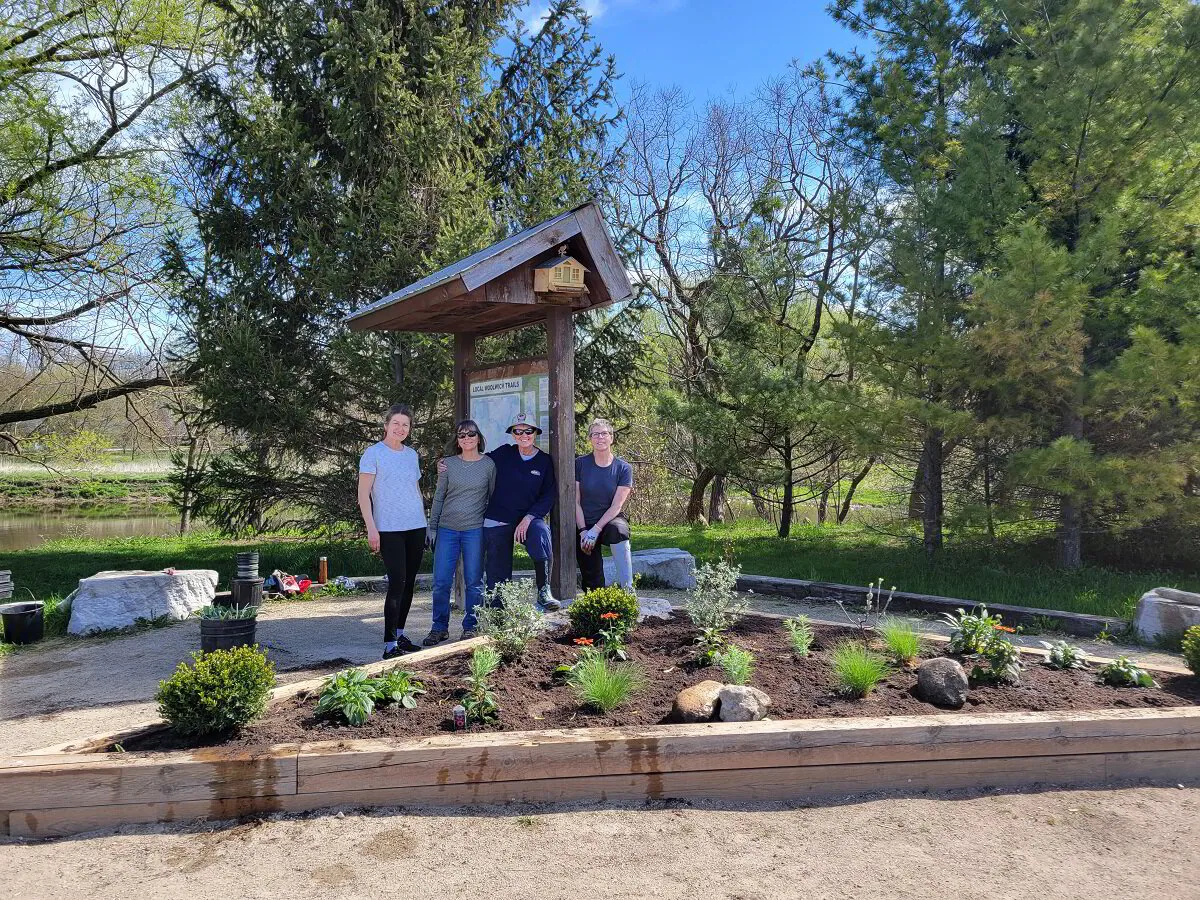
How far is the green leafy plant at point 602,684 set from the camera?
3852mm

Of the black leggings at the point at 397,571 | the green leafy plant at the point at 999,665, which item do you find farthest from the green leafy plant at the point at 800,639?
the black leggings at the point at 397,571

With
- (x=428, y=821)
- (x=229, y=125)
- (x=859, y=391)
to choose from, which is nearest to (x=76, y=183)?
(x=229, y=125)

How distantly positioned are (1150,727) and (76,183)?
48.4ft

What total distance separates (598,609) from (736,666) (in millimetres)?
1193

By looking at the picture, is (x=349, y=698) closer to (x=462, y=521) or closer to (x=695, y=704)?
(x=695, y=704)

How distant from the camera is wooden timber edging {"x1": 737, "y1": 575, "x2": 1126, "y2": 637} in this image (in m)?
6.72

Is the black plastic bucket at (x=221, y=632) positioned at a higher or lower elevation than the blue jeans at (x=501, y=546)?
lower

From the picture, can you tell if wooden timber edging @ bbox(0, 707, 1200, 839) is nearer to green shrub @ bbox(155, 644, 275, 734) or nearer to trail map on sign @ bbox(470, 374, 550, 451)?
green shrub @ bbox(155, 644, 275, 734)

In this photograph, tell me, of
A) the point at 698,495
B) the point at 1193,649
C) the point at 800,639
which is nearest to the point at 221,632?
the point at 800,639

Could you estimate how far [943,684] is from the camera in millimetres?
3992

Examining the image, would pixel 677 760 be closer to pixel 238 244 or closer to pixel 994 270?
pixel 994 270

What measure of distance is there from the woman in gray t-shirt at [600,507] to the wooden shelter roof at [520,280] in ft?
3.66

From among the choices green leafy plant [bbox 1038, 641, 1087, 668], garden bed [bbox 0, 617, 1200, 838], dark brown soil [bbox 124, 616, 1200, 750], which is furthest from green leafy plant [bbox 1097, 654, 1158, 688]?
garden bed [bbox 0, 617, 1200, 838]

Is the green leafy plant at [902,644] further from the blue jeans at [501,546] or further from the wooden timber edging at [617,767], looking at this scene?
the blue jeans at [501,546]
